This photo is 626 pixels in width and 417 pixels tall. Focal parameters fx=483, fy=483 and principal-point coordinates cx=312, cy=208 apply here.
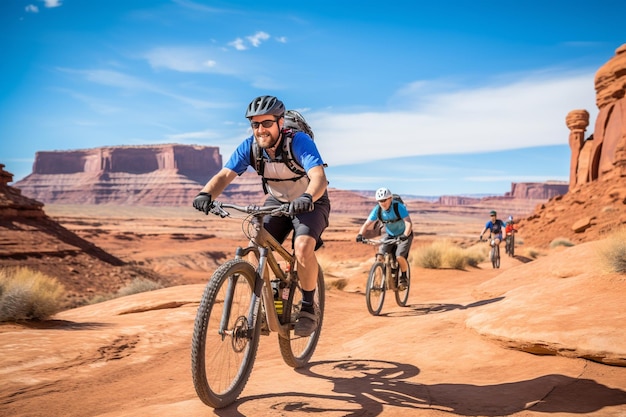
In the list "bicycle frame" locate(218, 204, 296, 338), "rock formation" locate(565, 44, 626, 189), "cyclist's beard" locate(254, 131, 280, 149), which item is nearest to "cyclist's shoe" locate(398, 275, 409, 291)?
"bicycle frame" locate(218, 204, 296, 338)

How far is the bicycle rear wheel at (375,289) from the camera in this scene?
881 cm

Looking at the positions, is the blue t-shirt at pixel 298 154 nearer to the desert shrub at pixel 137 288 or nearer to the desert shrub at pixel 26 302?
the desert shrub at pixel 26 302

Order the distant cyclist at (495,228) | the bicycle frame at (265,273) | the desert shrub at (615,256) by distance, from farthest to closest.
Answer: the distant cyclist at (495,228) < the desert shrub at (615,256) < the bicycle frame at (265,273)

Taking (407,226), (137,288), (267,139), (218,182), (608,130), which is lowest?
(137,288)

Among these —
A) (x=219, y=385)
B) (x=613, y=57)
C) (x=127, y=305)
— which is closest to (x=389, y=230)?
(x=127, y=305)

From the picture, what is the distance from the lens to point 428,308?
982cm

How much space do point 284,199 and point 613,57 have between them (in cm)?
4265

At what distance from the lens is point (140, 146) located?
185 meters

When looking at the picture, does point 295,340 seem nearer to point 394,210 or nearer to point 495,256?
point 394,210

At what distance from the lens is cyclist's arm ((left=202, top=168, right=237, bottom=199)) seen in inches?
162

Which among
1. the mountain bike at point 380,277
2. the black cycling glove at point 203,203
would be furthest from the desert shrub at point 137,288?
the black cycling glove at point 203,203

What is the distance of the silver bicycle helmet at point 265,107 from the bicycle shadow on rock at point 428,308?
586cm

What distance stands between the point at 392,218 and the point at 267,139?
532 centimetres

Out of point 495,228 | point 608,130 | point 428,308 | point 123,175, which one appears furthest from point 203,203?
point 123,175
